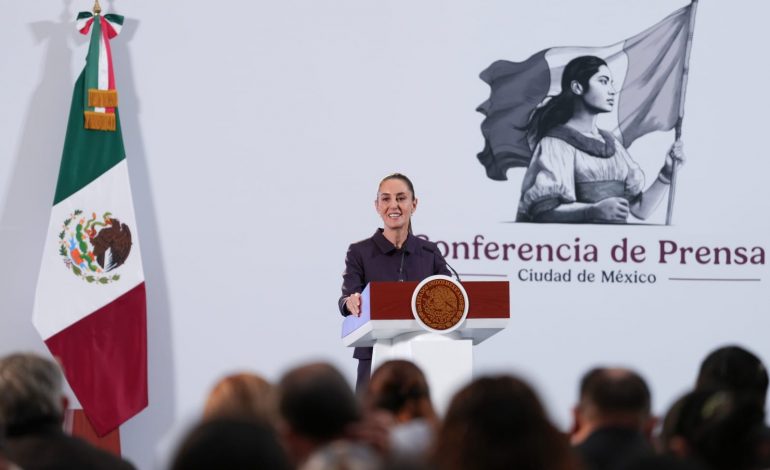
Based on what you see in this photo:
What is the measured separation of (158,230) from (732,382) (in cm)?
402

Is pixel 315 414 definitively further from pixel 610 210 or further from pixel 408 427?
pixel 610 210

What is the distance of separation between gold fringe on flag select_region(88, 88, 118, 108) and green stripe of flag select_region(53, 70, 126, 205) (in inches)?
5.2

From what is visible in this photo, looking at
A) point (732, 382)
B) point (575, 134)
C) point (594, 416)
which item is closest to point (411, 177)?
point (575, 134)

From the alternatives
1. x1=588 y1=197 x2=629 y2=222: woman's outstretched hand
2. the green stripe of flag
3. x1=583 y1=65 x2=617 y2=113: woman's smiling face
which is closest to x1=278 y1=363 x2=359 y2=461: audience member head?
the green stripe of flag

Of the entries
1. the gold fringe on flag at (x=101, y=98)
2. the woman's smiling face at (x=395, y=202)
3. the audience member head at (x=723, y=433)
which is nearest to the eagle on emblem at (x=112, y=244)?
the gold fringe on flag at (x=101, y=98)

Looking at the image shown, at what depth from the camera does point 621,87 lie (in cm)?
751

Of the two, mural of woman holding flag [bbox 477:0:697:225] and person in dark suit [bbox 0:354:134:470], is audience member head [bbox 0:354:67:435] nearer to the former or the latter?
person in dark suit [bbox 0:354:134:470]

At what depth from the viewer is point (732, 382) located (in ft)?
12.3

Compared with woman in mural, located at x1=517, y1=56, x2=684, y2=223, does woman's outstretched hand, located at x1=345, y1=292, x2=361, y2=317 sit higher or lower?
lower

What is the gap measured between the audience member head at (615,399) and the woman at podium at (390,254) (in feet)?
7.97

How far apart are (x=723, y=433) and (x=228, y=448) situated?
1235 mm

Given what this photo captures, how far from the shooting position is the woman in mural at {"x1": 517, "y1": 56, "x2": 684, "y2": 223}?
293 inches

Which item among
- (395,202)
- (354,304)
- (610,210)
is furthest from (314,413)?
(610,210)

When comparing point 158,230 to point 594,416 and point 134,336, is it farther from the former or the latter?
point 594,416
